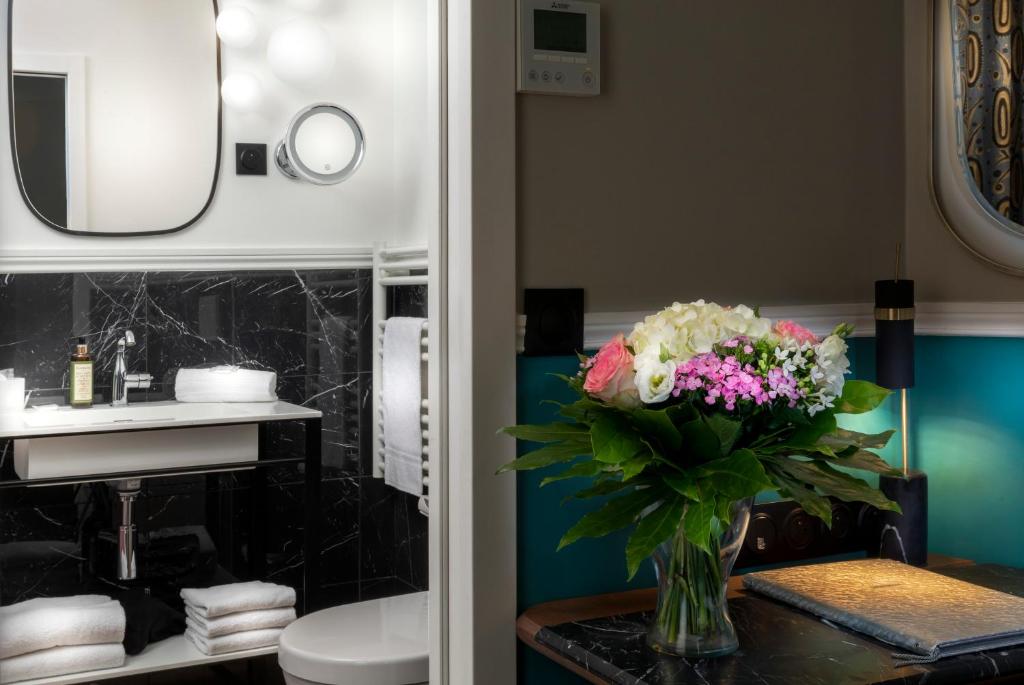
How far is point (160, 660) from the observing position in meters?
3.11

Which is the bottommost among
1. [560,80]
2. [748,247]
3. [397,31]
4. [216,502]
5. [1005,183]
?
[216,502]

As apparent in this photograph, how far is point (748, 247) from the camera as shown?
182cm

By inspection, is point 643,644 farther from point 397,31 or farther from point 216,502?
point 397,31

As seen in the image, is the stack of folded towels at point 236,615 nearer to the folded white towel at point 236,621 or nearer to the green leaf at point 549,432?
the folded white towel at point 236,621

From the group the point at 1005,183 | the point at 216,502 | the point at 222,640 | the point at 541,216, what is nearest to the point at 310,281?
the point at 216,502

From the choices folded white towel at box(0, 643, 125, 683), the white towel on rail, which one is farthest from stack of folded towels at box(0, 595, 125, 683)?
the white towel on rail

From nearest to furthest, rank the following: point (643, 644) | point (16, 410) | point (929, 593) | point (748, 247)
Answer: point (643, 644) < point (929, 593) < point (748, 247) < point (16, 410)

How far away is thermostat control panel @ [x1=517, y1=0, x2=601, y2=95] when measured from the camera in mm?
1604

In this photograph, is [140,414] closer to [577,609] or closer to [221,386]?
[221,386]

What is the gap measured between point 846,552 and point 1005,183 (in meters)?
0.72

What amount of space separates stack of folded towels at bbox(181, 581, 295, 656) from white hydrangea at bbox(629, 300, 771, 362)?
221 centimetres

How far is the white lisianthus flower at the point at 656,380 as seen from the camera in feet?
4.25

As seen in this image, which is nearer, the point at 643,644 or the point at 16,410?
the point at 643,644

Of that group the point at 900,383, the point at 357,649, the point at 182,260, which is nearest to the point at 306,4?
the point at 182,260
